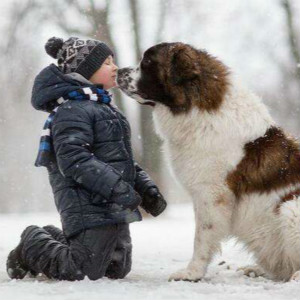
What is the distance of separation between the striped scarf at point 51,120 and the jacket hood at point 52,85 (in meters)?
0.04

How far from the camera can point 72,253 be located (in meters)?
3.43

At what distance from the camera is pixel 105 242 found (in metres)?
3.47

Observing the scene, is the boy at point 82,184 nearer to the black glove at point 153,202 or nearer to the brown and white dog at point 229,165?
the black glove at point 153,202

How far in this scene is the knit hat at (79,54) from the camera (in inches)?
152

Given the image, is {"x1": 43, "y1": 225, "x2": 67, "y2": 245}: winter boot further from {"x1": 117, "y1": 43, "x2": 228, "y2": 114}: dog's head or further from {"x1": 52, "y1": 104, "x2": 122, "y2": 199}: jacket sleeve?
{"x1": 117, "y1": 43, "x2": 228, "y2": 114}: dog's head

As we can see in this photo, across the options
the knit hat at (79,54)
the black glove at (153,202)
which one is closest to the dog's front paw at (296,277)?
the black glove at (153,202)

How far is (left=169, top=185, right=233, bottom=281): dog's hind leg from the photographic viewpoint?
357 centimetres

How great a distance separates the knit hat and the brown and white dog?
418 mm

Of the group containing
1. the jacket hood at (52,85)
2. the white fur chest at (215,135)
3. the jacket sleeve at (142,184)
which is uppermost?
the jacket hood at (52,85)

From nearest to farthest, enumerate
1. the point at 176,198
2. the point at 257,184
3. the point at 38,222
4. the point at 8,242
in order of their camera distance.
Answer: the point at 257,184 → the point at 8,242 → the point at 38,222 → the point at 176,198

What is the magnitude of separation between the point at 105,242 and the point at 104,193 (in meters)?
0.35

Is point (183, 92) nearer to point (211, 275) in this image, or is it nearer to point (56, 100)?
point (56, 100)

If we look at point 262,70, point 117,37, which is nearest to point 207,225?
point 117,37

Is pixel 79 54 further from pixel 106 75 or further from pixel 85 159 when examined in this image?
pixel 85 159
